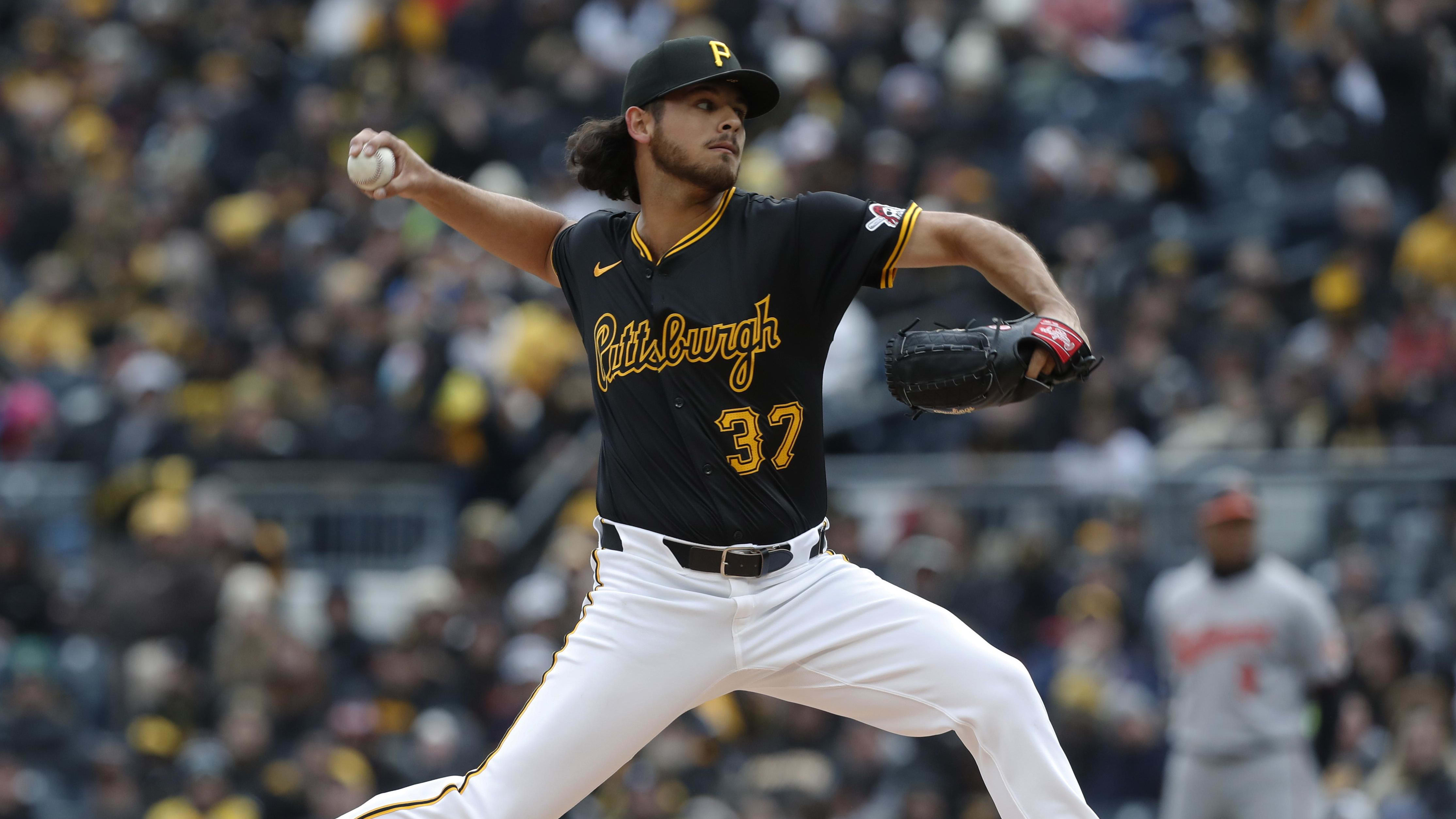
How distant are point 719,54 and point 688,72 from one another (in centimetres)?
10

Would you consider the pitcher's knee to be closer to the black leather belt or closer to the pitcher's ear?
the black leather belt

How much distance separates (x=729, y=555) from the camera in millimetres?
4215

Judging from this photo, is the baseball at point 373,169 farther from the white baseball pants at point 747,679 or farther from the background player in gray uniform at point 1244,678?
the background player in gray uniform at point 1244,678

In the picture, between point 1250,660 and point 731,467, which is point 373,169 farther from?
point 1250,660

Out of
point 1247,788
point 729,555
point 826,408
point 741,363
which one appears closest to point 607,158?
point 741,363

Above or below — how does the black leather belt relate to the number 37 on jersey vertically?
below

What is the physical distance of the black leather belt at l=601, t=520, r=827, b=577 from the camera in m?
4.21

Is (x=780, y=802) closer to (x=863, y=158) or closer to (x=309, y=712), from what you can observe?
(x=309, y=712)

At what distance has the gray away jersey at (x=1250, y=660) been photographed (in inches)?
306

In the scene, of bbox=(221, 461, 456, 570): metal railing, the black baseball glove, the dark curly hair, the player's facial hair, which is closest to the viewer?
the black baseball glove

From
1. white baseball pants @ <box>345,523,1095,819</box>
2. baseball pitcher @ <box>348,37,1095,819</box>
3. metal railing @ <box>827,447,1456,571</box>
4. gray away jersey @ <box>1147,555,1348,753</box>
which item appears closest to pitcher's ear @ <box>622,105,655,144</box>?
baseball pitcher @ <box>348,37,1095,819</box>

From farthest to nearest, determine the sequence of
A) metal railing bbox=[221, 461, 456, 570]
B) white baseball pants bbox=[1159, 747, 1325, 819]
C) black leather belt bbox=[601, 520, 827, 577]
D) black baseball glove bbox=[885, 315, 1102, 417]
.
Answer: metal railing bbox=[221, 461, 456, 570]
white baseball pants bbox=[1159, 747, 1325, 819]
black leather belt bbox=[601, 520, 827, 577]
black baseball glove bbox=[885, 315, 1102, 417]

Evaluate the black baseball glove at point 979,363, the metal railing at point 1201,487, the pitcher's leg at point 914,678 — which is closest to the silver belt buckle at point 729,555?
the pitcher's leg at point 914,678

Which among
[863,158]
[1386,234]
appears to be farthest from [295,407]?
[1386,234]
